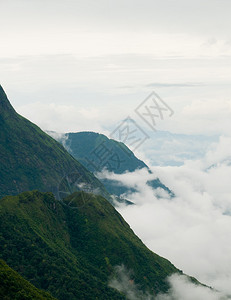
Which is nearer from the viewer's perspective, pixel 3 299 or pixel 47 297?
pixel 3 299

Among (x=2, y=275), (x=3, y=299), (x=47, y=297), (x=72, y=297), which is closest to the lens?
(x=3, y=299)

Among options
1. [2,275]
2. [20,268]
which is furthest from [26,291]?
[20,268]

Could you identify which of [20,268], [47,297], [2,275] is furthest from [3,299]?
[20,268]

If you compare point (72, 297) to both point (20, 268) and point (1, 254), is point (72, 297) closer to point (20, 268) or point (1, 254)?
point (20, 268)

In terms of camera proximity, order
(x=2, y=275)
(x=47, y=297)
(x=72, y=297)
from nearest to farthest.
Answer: (x=2, y=275), (x=47, y=297), (x=72, y=297)

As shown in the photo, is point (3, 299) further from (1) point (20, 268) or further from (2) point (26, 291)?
(1) point (20, 268)

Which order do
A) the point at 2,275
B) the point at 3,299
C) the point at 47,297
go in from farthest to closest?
the point at 47,297 < the point at 2,275 < the point at 3,299
